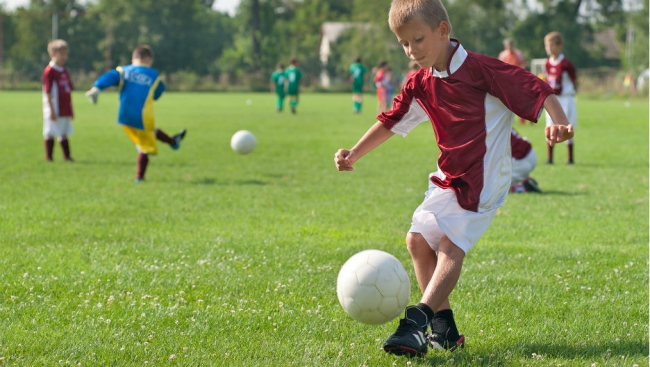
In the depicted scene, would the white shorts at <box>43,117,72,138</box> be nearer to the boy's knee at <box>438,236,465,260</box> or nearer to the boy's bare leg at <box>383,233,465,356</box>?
the boy's bare leg at <box>383,233,465,356</box>

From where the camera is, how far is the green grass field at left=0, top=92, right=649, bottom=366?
170 inches

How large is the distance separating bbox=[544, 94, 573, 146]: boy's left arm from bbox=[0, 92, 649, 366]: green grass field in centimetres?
111

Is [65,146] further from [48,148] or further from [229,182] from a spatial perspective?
[229,182]

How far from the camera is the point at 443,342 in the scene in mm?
4312

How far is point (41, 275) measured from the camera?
580 centimetres

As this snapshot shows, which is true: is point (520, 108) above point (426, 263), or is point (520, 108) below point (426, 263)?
above

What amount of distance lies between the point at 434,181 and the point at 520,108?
0.61m

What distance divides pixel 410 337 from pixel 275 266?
8.07 ft

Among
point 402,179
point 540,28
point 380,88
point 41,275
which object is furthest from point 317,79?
point 41,275

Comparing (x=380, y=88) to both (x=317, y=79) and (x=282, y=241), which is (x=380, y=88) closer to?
(x=282, y=241)

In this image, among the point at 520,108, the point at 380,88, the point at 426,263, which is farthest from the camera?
the point at 380,88

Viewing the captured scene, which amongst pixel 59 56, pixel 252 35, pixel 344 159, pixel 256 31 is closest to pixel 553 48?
pixel 59 56

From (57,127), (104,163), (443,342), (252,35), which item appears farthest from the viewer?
(252,35)

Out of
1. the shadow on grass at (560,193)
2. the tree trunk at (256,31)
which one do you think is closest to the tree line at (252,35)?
the tree trunk at (256,31)
